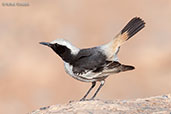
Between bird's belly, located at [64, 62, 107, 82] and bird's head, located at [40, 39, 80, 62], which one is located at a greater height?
bird's head, located at [40, 39, 80, 62]

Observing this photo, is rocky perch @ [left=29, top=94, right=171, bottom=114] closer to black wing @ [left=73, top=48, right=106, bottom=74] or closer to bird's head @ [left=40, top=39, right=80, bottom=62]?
black wing @ [left=73, top=48, right=106, bottom=74]

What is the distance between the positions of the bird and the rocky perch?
66 centimetres

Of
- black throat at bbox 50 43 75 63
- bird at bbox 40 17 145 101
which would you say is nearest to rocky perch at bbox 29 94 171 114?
bird at bbox 40 17 145 101

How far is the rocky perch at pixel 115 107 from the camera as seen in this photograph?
777 cm

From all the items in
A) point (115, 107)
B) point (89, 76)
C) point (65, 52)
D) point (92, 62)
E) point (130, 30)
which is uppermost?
point (130, 30)

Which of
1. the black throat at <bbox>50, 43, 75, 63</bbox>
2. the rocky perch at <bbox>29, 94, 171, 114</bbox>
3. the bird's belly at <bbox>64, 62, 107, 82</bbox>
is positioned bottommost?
the rocky perch at <bbox>29, 94, 171, 114</bbox>

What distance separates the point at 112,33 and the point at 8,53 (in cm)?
344

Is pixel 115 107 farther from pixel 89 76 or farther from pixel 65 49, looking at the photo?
pixel 65 49

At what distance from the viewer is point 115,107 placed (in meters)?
7.94

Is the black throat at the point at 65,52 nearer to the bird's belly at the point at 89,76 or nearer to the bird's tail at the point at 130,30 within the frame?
the bird's belly at the point at 89,76

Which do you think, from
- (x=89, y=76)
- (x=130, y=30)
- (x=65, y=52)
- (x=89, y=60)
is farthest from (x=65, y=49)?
(x=130, y=30)

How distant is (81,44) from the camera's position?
701 inches

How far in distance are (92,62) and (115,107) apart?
4.70ft

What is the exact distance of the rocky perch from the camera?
7.77 meters
